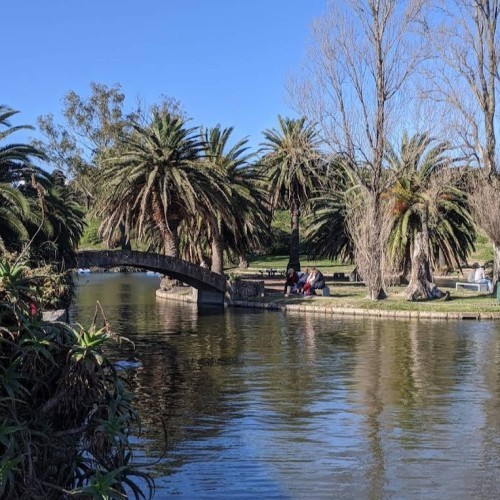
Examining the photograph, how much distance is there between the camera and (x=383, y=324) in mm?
23641

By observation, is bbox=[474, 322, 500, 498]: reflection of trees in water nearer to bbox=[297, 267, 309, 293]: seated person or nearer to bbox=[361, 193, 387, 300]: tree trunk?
bbox=[361, 193, 387, 300]: tree trunk

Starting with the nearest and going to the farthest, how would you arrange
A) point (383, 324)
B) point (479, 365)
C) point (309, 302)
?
point (479, 365)
point (383, 324)
point (309, 302)

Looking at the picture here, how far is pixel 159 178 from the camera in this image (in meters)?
30.7

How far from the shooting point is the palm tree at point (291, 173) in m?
39.6

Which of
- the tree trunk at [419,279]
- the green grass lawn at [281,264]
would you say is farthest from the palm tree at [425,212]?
the green grass lawn at [281,264]

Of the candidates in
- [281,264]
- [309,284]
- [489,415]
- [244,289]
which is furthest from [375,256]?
[281,264]

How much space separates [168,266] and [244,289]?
3.80 m

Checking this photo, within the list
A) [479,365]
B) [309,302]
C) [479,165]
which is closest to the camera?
[479,365]

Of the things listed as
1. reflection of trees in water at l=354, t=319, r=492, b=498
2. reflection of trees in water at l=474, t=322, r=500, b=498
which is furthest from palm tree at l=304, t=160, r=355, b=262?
reflection of trees in water at l=474, t=322, r=500, b=498

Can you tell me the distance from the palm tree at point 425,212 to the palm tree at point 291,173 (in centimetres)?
703

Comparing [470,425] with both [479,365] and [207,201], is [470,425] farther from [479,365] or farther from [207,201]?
[207,201]

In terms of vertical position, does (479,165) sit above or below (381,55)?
below

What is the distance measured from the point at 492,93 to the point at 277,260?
109 feet

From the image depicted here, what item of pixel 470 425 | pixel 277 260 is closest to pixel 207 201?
pixel 470 425
